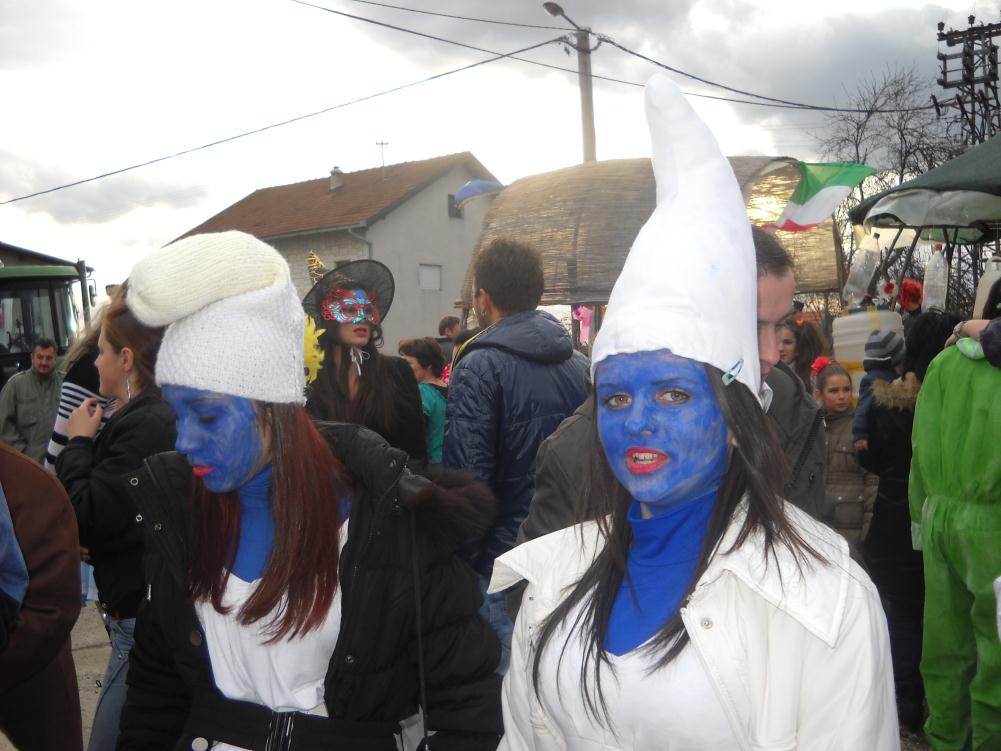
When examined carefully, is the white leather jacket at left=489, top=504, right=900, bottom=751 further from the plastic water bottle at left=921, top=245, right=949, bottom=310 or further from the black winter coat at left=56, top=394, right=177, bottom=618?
the plastic water bottle at left=921, top=245, right=949, bottom=310

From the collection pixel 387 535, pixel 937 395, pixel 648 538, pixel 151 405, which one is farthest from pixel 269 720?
pixel 937 395

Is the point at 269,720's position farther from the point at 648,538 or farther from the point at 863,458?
the point at 863,458

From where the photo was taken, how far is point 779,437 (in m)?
2.39

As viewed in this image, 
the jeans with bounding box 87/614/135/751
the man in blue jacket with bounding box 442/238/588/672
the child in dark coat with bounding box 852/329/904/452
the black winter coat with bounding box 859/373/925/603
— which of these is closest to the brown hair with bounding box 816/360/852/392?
the child in dark coat with bounding box 852/329/904/452

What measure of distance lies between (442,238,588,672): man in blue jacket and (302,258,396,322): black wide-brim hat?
23.7 inches

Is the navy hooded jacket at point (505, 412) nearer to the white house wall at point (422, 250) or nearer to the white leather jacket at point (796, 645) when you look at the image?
the white leather jacket at point (796, 645)

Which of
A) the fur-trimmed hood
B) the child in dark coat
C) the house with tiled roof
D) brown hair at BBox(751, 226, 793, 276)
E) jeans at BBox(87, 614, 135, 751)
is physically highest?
the house with tiled roof

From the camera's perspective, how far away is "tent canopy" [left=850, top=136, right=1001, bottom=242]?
16.1ft

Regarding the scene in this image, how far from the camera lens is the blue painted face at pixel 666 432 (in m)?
1.67

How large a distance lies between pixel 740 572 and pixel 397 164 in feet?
112

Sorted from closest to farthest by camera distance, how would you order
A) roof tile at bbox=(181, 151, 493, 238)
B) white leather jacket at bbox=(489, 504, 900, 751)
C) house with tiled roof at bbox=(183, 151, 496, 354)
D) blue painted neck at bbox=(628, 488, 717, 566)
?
white leather jacket at bbox=(489, 504, 900, 751) → blue painted neck at bbox=(628, 488, 717, 566) → house with tiled roof at bbox=(183, 151, 496, 354) → roof tile at bbox=(181, 151, 493, 238)

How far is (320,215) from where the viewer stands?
32.5 meters

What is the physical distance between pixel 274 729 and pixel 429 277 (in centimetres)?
3043

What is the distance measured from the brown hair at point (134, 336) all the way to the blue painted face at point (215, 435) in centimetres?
95
